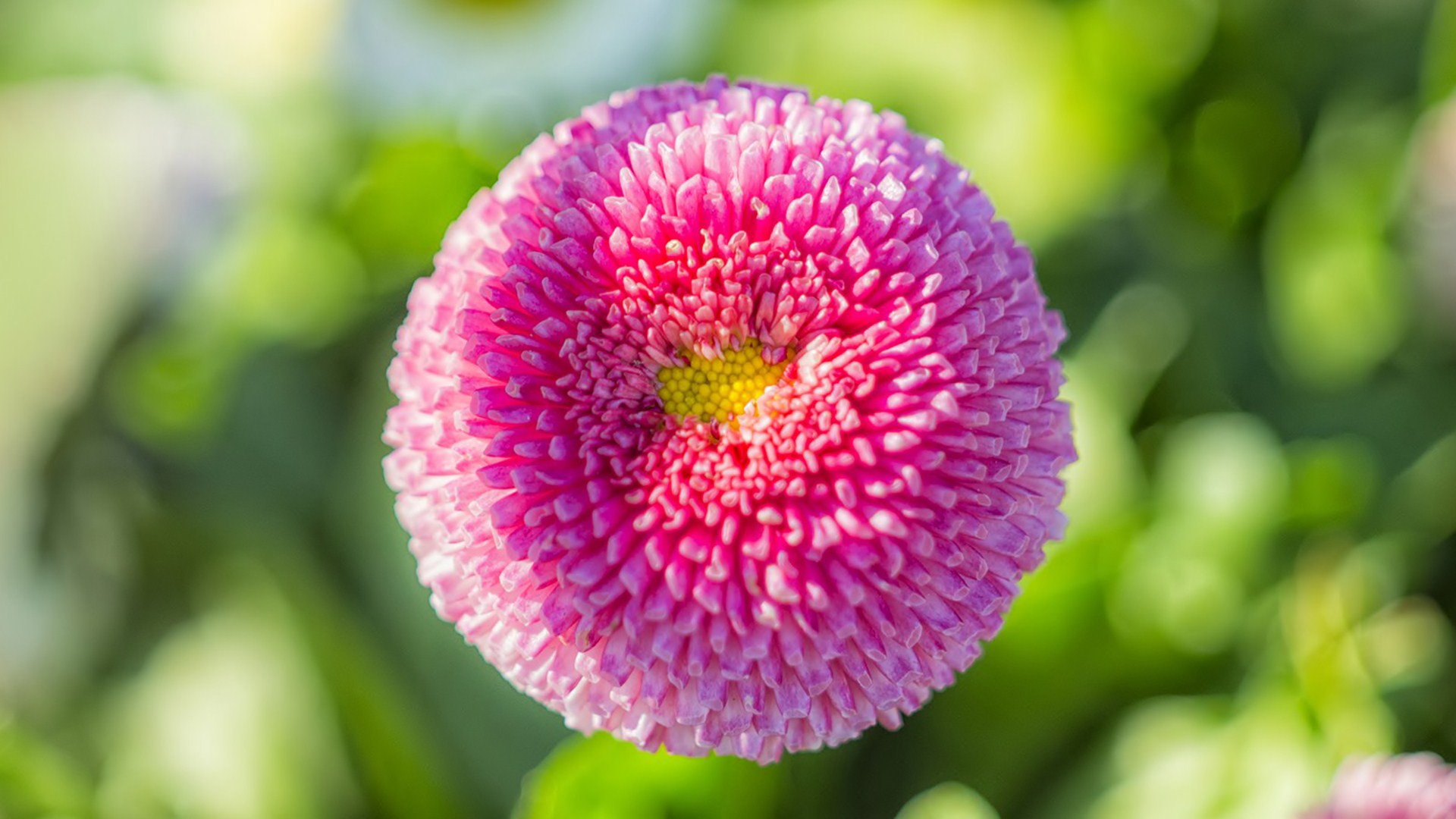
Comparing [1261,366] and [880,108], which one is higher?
A: [880,108]

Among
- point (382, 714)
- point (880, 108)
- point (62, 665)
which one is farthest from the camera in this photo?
point (880, 108)

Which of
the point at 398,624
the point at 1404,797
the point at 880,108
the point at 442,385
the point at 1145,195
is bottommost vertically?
the point at 1404,797

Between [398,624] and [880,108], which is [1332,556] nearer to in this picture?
[880,108]

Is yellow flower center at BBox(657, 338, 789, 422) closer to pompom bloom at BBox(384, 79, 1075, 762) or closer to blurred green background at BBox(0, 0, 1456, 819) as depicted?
pompom bloom at BBox(384, 79, 1075, 762)

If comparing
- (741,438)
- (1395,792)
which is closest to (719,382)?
(741,438)

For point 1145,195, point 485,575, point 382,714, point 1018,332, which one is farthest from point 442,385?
point 1145,195

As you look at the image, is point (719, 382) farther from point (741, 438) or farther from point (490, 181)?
point (490, 181)

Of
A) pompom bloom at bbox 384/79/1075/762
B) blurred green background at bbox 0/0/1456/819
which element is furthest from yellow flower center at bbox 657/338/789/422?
blurred green background at bbox 0/0/1456/819
